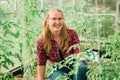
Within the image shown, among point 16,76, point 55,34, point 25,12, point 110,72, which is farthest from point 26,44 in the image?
point 110,72

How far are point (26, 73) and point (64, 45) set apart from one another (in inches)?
25.8

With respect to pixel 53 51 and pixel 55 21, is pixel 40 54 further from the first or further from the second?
pixel 55 21

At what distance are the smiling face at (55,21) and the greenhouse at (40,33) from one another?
23 centimetres

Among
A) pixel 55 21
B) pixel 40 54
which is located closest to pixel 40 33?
pixel 40 54

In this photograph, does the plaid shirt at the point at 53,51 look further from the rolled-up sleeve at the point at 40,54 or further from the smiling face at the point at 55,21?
the smiling face at the point at 55,21

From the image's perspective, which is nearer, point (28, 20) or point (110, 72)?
point (110, 72)

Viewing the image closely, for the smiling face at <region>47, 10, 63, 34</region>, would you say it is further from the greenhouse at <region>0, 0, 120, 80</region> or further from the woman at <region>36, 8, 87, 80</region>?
the greenhouse at <region>0, 0, 120, 80</region>

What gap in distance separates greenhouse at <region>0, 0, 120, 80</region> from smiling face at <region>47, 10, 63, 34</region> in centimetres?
23

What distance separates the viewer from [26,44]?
2828 mm

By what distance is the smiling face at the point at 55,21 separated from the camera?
227 cm

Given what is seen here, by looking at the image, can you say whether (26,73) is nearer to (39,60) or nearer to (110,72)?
(39,60)

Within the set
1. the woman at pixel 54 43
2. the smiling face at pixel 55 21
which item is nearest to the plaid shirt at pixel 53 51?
the woman at pixel 54 43

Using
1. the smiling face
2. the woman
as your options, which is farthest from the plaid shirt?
the smiling face

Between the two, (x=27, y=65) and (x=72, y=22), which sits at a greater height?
(x=72, y=22)
